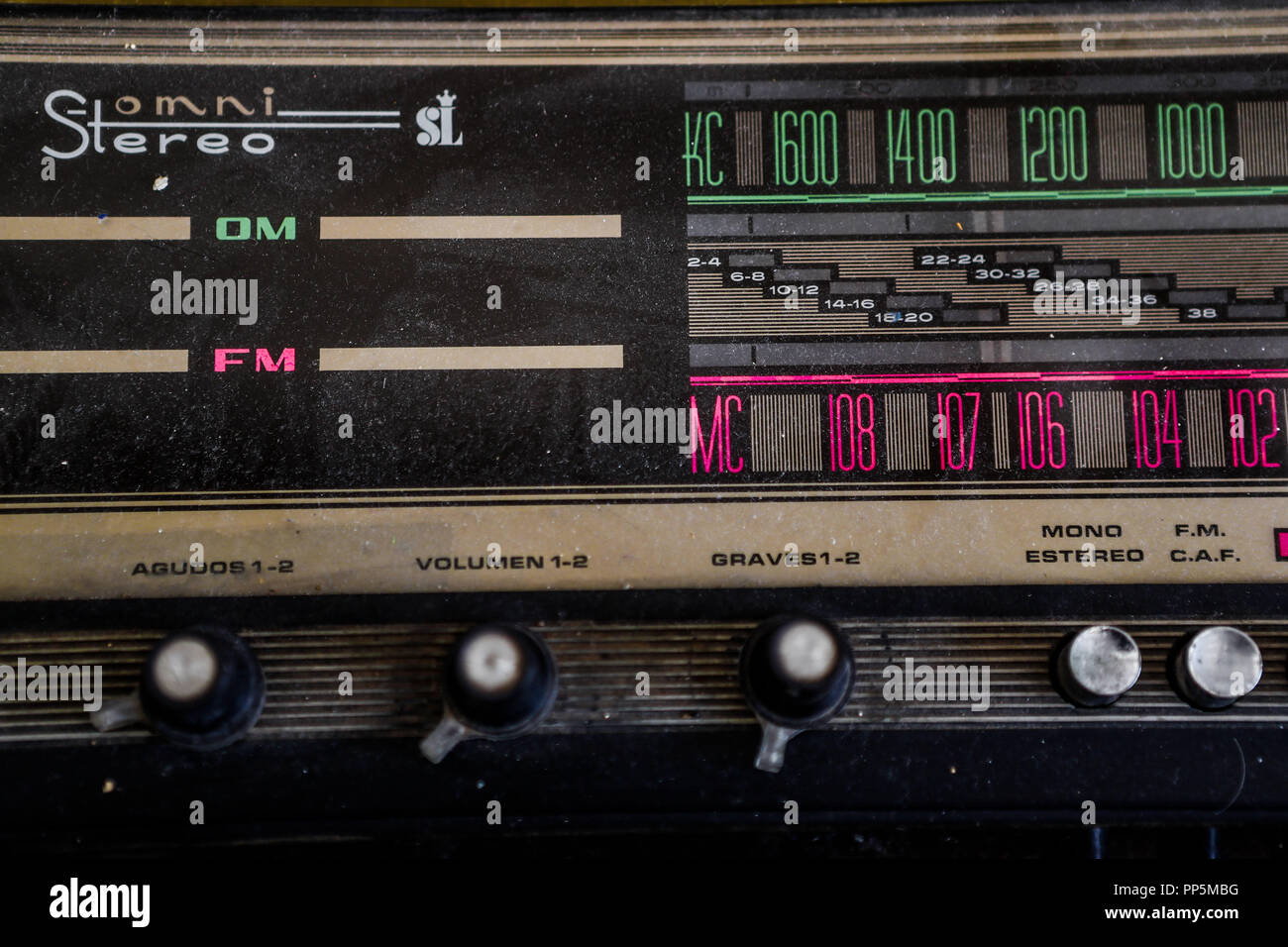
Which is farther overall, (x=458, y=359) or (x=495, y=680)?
(x=458, y=359)

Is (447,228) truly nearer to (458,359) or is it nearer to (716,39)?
(458,359)

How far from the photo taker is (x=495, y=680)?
943mm

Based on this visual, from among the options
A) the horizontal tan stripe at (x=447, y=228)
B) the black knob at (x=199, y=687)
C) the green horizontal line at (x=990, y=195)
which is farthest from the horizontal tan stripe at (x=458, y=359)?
the black knob at (x=199, y=687)

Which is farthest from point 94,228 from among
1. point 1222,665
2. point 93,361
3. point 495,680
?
point 1222,665

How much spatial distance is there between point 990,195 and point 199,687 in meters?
1.07

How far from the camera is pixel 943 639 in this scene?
1071 mm

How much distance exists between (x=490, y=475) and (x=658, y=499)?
0.20 meters

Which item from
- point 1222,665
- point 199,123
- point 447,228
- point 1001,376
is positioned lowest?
point 1222,665

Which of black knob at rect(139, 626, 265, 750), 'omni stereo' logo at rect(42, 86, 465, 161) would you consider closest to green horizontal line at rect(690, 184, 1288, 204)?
'omni stereo' logo at rect(42, 86, 465, 161)

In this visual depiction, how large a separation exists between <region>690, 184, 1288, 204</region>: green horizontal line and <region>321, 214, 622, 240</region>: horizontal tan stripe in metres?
0.18

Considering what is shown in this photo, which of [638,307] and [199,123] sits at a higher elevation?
[199,123]

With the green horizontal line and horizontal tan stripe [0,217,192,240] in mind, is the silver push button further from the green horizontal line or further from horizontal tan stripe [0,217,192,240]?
horizontal tan stripe [0,217,192,240]

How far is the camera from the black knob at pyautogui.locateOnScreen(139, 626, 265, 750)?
93cm
